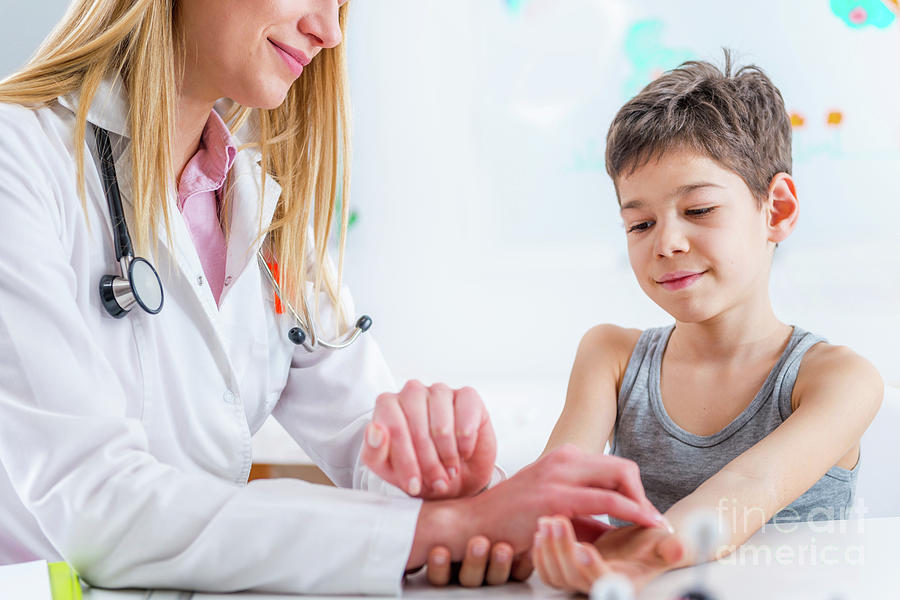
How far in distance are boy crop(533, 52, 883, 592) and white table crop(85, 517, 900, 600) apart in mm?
213

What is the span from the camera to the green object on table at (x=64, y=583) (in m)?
0.60

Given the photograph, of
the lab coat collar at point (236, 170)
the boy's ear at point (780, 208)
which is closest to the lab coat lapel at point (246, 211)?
the lab coat collar at point (236, 170)

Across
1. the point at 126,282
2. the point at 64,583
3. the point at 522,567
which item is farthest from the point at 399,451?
the point at 126,282

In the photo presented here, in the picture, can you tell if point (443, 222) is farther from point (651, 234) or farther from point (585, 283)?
point (651, 234)

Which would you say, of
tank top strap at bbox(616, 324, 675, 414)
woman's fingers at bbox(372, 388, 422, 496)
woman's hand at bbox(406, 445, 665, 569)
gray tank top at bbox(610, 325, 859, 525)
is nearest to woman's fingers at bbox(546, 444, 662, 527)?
woman's hand at bbox(406, 445, 665, 569)

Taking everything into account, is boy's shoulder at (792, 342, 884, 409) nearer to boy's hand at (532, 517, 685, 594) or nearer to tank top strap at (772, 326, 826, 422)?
tank top strap at (772, 326, 826, 422)

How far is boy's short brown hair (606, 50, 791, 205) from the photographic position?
116 centimetres

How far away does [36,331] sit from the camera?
0.73m

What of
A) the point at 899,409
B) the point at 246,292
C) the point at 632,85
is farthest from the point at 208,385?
the point at 632,85

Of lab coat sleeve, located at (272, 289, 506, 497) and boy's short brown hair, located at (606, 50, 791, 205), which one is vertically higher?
boy's short brown hair, located at (606, 50, 791, 205)

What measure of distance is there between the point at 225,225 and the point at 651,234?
550 mm

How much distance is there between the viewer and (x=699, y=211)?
113cm

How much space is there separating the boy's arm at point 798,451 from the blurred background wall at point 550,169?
1.47 meters

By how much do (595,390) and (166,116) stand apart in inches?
26.4
